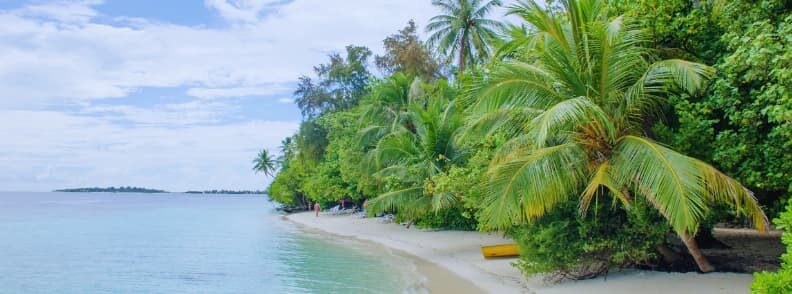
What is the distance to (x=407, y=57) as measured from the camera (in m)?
32.2

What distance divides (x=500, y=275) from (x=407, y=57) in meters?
22.0

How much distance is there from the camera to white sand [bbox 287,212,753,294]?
28.8 ft

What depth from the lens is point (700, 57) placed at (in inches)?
348

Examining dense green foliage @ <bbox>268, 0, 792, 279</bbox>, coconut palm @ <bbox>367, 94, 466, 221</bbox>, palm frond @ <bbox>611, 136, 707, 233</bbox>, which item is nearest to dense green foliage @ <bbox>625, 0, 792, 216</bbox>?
dense green foliage @ <bbox>268, 0, 792, 279</bbox>

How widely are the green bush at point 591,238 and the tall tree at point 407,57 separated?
22.2 m

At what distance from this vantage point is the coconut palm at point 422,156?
18094 mm

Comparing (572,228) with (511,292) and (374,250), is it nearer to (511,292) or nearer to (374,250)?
(511,292)

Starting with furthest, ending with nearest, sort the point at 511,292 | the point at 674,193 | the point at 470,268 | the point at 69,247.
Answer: the point at 69,247 < the point at 470,268 < the point at 511,292 < the point at 674,193

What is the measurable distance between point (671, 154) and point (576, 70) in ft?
6.63

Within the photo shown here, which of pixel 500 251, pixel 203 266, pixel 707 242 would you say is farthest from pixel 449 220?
pixel 707 242

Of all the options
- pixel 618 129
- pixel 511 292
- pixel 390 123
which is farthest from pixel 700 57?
pixel 390 123

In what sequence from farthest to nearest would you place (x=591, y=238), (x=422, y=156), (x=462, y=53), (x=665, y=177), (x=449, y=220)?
(x=462, y=53), (x=449, y=220), (x=422, y=156), (x=591, y=238), (x=665, y=177)

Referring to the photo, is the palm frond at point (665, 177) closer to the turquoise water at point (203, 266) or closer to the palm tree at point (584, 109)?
the palm tree at point (584, 109)

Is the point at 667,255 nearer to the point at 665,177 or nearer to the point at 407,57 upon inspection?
the point at 665,177
